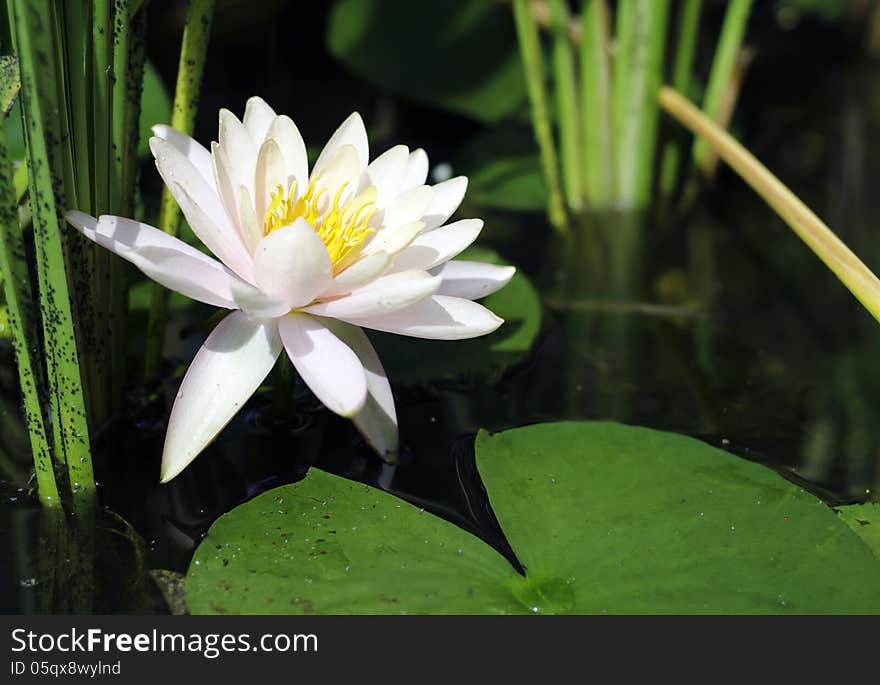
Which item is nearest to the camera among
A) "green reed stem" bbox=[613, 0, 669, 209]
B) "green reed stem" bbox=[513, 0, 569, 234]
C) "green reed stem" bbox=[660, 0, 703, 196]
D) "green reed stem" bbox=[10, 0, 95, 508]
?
"green reed stem" bbox=[10, 0, 95, 508]

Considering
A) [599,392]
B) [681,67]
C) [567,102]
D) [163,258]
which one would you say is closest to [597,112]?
[567,102]

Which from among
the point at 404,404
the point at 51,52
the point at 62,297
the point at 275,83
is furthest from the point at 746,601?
the point at 275,83

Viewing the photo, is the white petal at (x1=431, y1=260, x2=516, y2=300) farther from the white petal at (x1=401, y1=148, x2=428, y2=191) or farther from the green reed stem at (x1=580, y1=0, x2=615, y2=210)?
the green reed stem at (x1=580, y1=0, x2=615, y2=210)

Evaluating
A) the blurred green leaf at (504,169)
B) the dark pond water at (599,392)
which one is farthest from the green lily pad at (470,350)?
the blurred green leaf at (504,169)

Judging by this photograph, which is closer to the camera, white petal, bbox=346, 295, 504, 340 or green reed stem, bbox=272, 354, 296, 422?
white petal, bbox=346, 295, 504, 340

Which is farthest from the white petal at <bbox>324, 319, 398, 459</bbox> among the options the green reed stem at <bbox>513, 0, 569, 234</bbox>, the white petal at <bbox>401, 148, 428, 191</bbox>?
the green reed stem at <bbox>513, 0, 569, 234</bbox>

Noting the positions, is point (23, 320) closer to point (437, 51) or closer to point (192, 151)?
point (192, 151)
